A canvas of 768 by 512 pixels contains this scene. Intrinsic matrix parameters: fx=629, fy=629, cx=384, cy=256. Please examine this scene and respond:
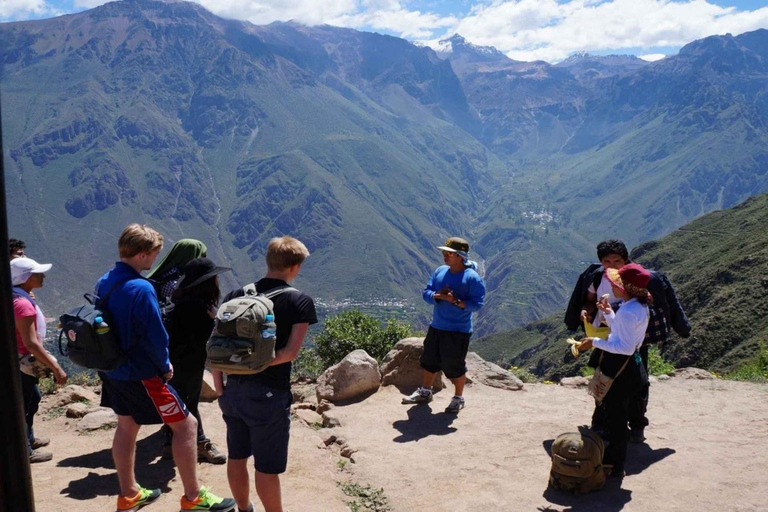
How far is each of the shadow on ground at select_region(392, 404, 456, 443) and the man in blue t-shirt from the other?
0.23 m

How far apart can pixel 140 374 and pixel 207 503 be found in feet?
3.82

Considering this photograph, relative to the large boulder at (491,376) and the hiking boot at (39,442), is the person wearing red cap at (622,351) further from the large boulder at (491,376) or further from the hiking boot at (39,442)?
the hiking boot at (39,442)

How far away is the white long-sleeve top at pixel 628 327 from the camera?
5.76m

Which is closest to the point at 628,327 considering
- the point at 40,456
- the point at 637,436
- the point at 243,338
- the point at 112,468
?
the point at 637,436

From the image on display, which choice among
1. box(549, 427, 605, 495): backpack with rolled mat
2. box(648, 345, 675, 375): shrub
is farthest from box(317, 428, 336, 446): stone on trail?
box(648, 345, 675, 375): shrub

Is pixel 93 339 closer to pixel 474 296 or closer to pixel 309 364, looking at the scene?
pixel 474 296

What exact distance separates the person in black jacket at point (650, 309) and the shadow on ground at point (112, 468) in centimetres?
447

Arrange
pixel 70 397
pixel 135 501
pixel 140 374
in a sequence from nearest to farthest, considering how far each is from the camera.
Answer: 1. pixel 140 374
2. pixel 135 501
3. pixel 70 397

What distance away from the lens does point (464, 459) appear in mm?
6957

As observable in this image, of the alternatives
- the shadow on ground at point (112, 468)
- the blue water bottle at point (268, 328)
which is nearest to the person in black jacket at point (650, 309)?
the blue water bottle at point (268, 328)

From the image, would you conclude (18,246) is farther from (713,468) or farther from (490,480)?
(713,468)

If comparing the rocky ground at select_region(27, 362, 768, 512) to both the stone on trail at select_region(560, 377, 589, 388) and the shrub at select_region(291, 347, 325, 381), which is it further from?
the shrub at select_region(291, 347, 325, 381)

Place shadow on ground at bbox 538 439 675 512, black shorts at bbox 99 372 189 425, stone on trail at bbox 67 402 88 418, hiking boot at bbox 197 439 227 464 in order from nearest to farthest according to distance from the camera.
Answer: black shorts at bbox 99 372 189 425
shadow on ground at bbox 538 439 675 512
hiking boot at bbox 197 439 227 464
stone on trail at bbox 67 402 88 418

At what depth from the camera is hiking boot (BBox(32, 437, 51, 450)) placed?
7058 millimetres
